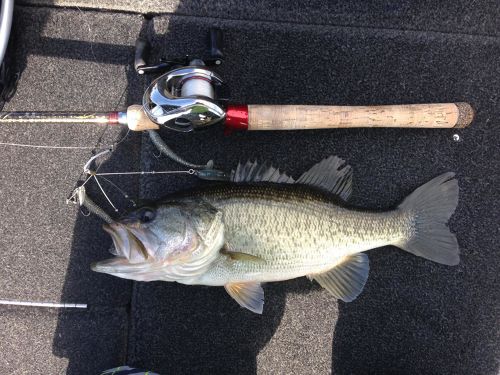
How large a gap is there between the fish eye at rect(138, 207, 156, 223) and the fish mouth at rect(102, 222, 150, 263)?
7 centimetres

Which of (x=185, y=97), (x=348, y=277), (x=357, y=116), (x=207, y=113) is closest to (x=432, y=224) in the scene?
(x=348, y=277)

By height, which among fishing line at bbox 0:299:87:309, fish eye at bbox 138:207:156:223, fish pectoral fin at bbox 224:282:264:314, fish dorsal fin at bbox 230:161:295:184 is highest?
fish dorsal fin at bbox 230:161:295:184

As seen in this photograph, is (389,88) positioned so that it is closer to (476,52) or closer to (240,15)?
(476,52)

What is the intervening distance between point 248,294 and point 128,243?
557mm

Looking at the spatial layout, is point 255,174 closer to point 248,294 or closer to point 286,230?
point 286,230

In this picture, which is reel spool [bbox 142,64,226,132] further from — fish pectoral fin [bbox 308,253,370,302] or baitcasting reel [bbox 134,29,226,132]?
fish pectoral fin [bbox 308,253,370,302]

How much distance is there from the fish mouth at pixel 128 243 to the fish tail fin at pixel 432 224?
44.6 inches

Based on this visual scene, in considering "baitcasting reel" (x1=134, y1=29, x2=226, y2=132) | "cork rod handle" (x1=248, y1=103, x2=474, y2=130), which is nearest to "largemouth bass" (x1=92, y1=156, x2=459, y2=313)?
"cork rod handle" (x1=248, y1=103, x2=474, y2=130)

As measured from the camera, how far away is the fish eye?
1524mm

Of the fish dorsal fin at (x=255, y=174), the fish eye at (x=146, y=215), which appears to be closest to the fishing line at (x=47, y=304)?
the fish eye at (x=146, y=215)

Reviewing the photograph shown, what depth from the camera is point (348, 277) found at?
5.78 ft

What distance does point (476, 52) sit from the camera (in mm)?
1994

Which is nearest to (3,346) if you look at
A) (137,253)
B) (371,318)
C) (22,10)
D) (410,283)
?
(137,253)

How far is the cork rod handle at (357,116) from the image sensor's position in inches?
67.6
